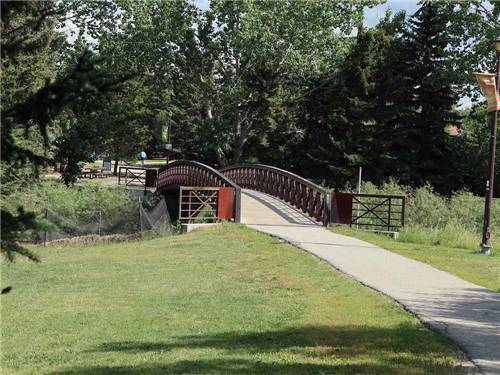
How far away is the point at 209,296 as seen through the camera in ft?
35.1

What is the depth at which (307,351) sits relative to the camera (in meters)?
6.88

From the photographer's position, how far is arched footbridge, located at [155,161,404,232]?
23.1m

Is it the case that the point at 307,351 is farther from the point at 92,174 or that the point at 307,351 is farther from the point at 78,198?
the point at 92,174

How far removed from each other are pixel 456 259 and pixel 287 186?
14567 mm

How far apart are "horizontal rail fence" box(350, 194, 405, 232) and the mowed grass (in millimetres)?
7601

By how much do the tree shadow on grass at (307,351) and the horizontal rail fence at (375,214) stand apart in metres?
14.5

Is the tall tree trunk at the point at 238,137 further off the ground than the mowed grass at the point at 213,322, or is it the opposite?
the tall tree trunk at the point at 238,137

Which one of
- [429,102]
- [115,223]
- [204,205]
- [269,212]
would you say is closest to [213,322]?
[204,205]

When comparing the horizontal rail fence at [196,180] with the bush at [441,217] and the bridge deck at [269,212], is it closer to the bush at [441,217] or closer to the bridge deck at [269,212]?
the bridge deck at [269,212]

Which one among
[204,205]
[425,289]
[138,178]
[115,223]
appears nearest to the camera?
[425,289]

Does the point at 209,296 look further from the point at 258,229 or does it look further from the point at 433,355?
the point at 258,229

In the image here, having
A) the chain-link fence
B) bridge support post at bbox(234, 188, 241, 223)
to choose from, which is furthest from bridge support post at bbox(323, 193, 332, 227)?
the chain-link fence

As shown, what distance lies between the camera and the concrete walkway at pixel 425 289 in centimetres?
739

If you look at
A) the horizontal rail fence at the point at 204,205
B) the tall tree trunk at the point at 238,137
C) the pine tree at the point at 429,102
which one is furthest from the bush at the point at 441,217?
the tall tree trunk at the point at 238,137
